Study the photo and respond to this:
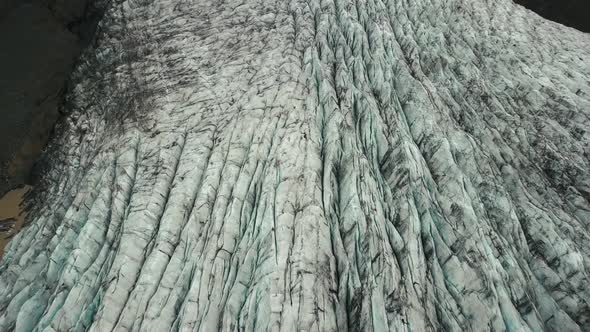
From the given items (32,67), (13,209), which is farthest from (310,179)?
(32,67)

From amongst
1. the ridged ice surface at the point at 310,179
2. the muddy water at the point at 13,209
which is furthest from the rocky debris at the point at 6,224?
the ridged ice surface at the point at 310,179

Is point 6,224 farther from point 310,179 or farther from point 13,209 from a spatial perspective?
point 310,179

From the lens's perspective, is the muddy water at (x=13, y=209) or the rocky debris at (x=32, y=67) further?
the rocky debris at (x=32, y=67)

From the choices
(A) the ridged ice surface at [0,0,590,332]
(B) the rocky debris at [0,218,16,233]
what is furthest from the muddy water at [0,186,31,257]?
(A) the ridged ice surface at [0,0,590,332]

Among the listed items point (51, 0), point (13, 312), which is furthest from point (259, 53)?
point (51, 0)

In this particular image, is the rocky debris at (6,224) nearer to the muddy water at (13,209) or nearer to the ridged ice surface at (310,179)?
the muddy water at (13,209)

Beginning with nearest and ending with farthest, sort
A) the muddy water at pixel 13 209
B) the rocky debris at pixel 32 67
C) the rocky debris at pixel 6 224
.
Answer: the muddy water at pixel 13 209 < the rocky debris at pixel 6 224 < the rocky debris at pixel 32 67

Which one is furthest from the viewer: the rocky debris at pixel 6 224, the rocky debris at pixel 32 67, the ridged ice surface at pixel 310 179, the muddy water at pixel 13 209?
the rocky debris at pixel 32 67
